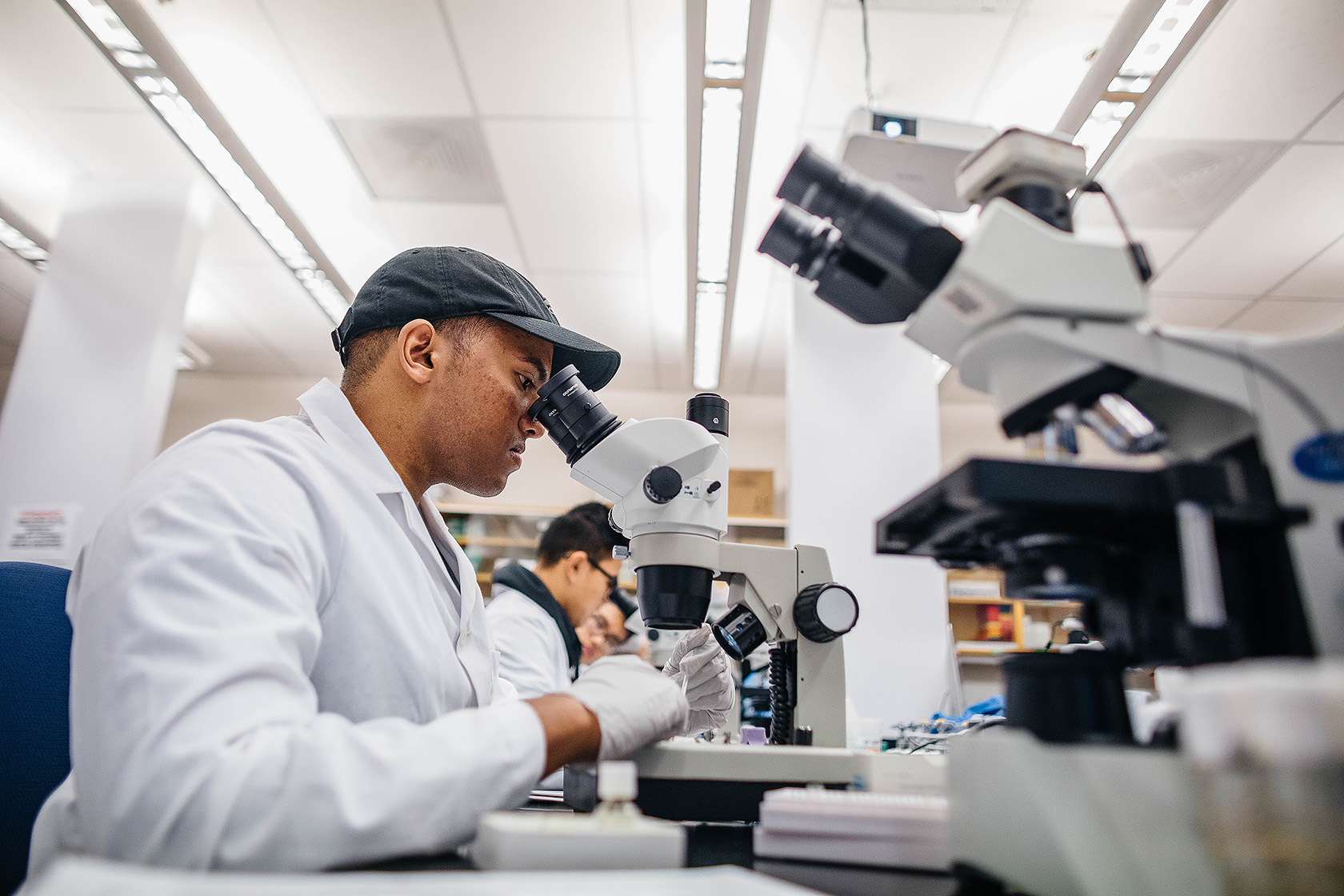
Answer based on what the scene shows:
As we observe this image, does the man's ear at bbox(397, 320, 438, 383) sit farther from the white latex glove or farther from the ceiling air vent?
the ceiling air vent

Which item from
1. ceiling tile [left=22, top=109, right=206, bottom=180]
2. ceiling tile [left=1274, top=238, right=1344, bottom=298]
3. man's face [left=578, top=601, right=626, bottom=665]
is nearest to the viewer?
ceiling tile [left=22, top=109, right=206, bottom=180]

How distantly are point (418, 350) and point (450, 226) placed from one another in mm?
2713

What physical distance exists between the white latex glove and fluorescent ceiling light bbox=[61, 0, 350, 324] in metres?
2.90

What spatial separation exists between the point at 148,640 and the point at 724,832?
65 centimetres

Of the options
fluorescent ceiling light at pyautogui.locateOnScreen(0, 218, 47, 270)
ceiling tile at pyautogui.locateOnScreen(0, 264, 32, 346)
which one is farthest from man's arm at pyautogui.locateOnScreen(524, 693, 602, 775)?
ceiling tile at pyautogui.locateOnScreen(0, 264, 32, 346)

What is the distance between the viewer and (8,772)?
0.97 m

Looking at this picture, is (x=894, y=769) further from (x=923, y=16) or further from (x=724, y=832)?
(x=923, y=16)

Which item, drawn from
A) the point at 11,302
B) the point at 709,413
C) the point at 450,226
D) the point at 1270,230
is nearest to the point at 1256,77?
the point at 1270,230

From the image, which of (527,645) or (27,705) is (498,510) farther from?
(27,705)

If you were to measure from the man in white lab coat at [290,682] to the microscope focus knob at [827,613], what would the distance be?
28 cm

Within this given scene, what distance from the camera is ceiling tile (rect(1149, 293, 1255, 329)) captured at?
13.5 feet

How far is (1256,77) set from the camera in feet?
8.57

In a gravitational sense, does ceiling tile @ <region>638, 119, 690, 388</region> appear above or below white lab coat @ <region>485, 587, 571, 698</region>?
A: above

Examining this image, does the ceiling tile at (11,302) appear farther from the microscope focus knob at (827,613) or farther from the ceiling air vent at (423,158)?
the microscope focus knob at (827,613)
